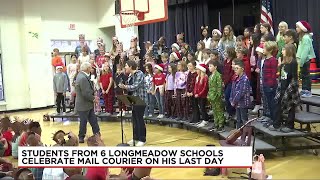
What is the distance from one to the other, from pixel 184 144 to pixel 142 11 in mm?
3181

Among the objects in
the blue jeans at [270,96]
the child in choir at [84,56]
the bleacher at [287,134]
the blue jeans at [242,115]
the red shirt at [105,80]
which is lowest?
the bleacher at [287,134]

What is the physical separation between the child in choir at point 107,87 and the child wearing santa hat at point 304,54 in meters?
4.72

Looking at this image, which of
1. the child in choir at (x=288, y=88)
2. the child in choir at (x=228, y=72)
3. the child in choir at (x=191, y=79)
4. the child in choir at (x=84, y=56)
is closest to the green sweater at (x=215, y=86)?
the child in choir at (x=228, y=72)

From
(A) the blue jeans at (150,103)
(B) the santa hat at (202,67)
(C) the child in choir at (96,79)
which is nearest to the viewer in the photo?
(B) the santa hat at (202,67)

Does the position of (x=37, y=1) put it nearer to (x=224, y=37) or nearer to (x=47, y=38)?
(x=47, y=38)

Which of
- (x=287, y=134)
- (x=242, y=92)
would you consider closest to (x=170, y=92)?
(x=242, y=92)

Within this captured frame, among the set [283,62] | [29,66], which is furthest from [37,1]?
[283,62]

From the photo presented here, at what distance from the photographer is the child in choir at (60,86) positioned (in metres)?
11.0

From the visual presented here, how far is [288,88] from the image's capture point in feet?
19.5

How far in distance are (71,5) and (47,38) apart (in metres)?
1.61

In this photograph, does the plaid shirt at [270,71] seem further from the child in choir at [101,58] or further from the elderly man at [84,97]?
the child in choir at [101,58]

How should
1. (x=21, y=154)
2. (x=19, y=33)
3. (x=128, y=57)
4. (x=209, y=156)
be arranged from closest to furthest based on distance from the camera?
(x=209, y=156) → (x=21, y=154) → (x=128, y=57) → (x=19, y=33)

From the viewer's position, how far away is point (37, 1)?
541 inches

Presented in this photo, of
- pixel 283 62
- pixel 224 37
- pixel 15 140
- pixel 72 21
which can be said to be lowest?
pixel 15 140
